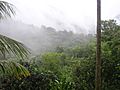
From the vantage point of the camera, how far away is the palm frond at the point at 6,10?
6035mm

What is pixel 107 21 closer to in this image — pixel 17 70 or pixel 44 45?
pixel 17 70

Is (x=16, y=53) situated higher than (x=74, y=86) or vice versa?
(x=16, y=53)

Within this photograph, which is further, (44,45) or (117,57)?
Answer: (44,45)

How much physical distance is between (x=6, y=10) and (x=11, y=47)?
77 centimetres

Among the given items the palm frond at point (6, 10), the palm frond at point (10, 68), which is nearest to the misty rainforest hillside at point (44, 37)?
the palm frond at point (6, 10)

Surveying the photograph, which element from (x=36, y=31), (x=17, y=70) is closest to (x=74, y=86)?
(x=17, y=70)

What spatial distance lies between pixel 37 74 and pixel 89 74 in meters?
4.16

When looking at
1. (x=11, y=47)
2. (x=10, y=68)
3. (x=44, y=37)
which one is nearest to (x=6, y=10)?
(x=11, y=47)

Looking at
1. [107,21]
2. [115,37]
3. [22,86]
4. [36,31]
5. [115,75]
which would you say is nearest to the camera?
[22,86]

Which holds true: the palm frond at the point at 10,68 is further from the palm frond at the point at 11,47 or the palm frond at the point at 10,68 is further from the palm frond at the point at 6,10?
the palm frond at the point at 6,10

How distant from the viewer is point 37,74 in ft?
81.8

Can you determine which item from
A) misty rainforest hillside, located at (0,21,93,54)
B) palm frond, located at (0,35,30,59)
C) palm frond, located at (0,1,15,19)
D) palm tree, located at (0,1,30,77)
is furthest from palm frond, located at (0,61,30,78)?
misty rainforest hillside, located at (0,21,93,54)

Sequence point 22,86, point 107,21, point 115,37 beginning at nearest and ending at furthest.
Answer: point 22,86, point 115,37, point 107,21

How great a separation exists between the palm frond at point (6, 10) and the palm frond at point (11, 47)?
1.61 feet
